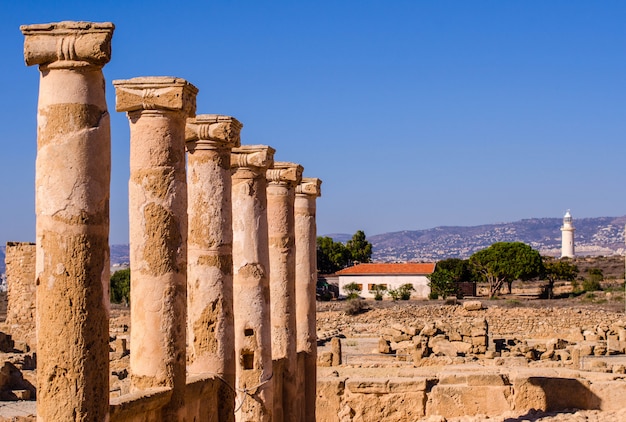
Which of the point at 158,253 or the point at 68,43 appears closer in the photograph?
the point at 68,43

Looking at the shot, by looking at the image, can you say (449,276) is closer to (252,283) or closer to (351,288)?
(351,288)

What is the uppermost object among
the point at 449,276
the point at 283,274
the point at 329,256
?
the point at 329,256

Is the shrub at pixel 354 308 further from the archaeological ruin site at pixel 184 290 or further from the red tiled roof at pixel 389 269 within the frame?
the red tiled roof at pixel 389 269

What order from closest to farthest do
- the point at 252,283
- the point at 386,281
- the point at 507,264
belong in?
the point at 252,283 → the point at 507,264 → the point at 386,281

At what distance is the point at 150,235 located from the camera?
8.70m

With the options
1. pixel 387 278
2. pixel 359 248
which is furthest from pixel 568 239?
pixel 387 278

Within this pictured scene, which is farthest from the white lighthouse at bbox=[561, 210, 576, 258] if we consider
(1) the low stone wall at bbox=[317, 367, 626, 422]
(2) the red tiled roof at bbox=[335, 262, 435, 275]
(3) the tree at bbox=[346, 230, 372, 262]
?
(1) the low stone wall at bbox=[317, 367, 626, 422]

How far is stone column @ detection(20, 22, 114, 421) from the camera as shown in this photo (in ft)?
21.5

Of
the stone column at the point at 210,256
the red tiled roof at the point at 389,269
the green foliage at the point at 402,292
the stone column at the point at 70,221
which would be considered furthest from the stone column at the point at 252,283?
the red tiled roof at the point at 389,269

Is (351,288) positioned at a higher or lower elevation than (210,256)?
lower

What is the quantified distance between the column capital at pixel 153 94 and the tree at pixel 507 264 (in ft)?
187

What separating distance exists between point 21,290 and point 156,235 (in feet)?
61.9

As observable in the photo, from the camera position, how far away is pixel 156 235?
28.5 feet

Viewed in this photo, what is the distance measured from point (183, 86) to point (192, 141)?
176 cm
